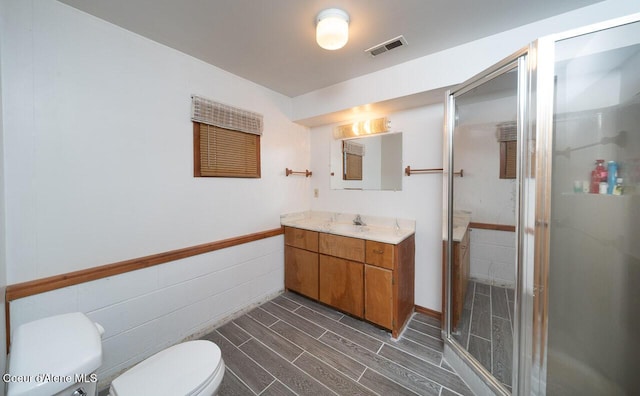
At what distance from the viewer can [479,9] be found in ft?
4.31

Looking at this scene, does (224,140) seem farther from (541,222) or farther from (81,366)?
(541,222)

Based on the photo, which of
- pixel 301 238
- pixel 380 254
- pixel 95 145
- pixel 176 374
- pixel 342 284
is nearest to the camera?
pixel 176 374

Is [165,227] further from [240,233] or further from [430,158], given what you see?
[430,158]

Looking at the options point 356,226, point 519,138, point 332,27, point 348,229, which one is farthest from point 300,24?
point 356,226

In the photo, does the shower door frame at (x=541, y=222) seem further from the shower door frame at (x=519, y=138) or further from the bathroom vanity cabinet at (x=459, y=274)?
the bathroom vanity cabinet at (x=459, y=274)

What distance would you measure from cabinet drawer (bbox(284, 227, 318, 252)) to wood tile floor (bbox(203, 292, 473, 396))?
645mm

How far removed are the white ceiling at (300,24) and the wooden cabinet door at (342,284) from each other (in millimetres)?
1787

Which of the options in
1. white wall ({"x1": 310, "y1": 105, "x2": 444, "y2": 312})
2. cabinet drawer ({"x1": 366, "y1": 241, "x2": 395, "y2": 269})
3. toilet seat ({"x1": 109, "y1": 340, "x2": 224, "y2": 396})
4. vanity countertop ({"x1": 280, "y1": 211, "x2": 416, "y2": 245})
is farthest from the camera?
white wall ({"x1": 310, "y1": 105, "x2": 444, "y2": 312})

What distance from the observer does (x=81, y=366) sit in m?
Result: 0.78

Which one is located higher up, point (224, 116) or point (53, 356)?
point (224, 116)

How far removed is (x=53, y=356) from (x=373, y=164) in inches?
97.0

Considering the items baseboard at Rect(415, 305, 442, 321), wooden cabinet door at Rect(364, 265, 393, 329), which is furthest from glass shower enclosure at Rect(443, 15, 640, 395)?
baseboard at Rect(415, 305, 442, 321)

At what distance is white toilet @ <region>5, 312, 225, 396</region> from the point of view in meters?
0.71

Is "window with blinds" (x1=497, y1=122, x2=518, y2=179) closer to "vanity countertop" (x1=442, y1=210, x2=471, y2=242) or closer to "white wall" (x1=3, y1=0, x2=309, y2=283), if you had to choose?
"vanity countertop" (x1=442, y1=210, x2=471, y2=242)
